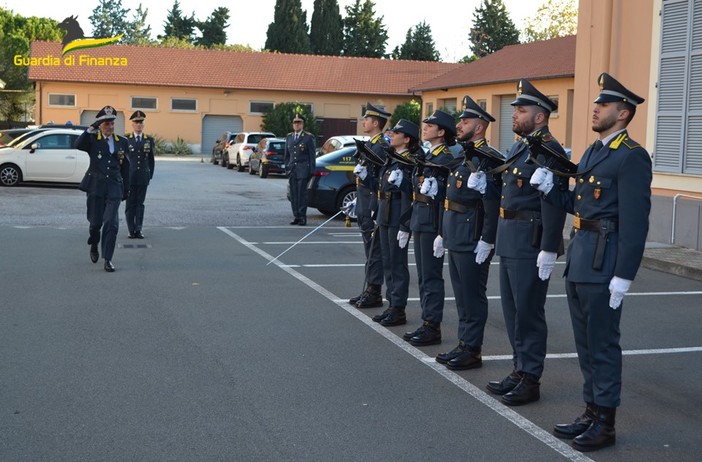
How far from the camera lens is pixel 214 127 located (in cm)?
5531

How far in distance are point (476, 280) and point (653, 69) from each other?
9.45 m

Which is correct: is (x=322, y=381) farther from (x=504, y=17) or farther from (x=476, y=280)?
(x=504, y=17)

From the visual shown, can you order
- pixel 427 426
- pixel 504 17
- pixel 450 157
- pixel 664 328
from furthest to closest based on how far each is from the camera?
pixel 504 17 → pixel 664 328 → pixel 450 157 → pixel 427 426

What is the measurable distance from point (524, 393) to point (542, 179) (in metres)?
1.48

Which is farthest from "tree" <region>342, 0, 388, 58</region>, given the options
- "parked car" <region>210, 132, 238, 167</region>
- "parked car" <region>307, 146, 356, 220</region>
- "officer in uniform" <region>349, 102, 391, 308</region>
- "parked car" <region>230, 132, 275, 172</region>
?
"officer in uniform" <region>349, 102, 391, 308</region>

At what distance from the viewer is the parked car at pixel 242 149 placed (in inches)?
1483

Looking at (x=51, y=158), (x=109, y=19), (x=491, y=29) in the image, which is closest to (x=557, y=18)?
(x=491, y=29)

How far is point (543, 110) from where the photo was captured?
6.54 m

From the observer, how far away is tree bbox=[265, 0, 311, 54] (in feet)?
271

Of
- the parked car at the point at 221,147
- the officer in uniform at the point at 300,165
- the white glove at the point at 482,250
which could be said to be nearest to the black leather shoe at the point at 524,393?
the white glove at the point at 482,250

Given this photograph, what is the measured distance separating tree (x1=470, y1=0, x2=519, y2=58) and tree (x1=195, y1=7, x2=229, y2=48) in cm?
3343

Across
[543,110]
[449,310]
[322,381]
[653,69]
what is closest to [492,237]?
[543,110]

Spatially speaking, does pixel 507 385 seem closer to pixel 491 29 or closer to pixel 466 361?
pixel 466 361

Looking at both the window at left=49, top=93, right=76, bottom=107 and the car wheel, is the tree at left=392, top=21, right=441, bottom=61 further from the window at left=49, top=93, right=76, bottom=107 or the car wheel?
the car wheel
